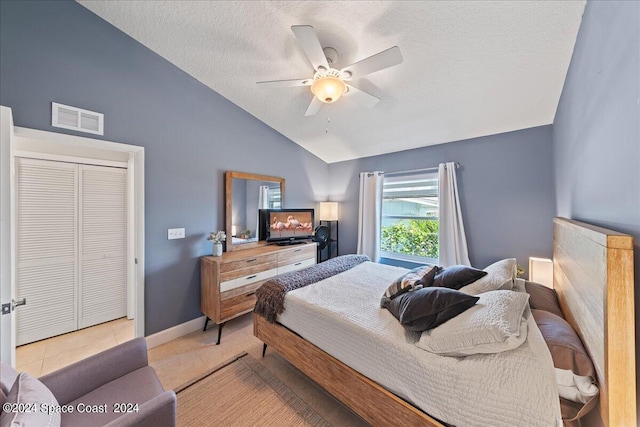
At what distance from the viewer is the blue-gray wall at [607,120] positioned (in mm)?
766

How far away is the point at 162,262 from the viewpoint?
242 cm

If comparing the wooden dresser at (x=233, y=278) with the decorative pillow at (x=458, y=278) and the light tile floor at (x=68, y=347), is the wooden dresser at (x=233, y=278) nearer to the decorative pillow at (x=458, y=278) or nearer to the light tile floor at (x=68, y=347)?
the light tile floor at (x=68, y=347)

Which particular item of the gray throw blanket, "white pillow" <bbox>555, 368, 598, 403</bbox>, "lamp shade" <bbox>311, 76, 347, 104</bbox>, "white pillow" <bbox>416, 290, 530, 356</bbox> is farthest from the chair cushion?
"lamp shade" <bbox>311, 76, 347, 104</bbox>

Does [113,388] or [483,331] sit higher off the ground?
[483,331]

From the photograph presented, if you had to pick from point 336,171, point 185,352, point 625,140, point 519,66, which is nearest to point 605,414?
point 625,140

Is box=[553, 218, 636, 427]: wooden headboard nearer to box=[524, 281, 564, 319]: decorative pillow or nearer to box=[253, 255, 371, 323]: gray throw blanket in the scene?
box=[524, 281, 564, 319]: decorative pillow

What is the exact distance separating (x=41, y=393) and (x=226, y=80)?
2.80 m

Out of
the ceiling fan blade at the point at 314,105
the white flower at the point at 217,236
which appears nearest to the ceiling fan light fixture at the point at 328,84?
the ceiling fan blade at the point at 314,105

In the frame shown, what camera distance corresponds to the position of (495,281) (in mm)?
1553

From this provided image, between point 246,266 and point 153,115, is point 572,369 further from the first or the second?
point 153,115

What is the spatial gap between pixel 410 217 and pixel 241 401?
322 centimetres

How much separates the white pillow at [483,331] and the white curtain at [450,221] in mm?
1921

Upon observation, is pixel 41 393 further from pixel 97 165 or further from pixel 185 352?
pixel 97 165

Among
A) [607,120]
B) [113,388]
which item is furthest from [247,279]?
[607,120]
